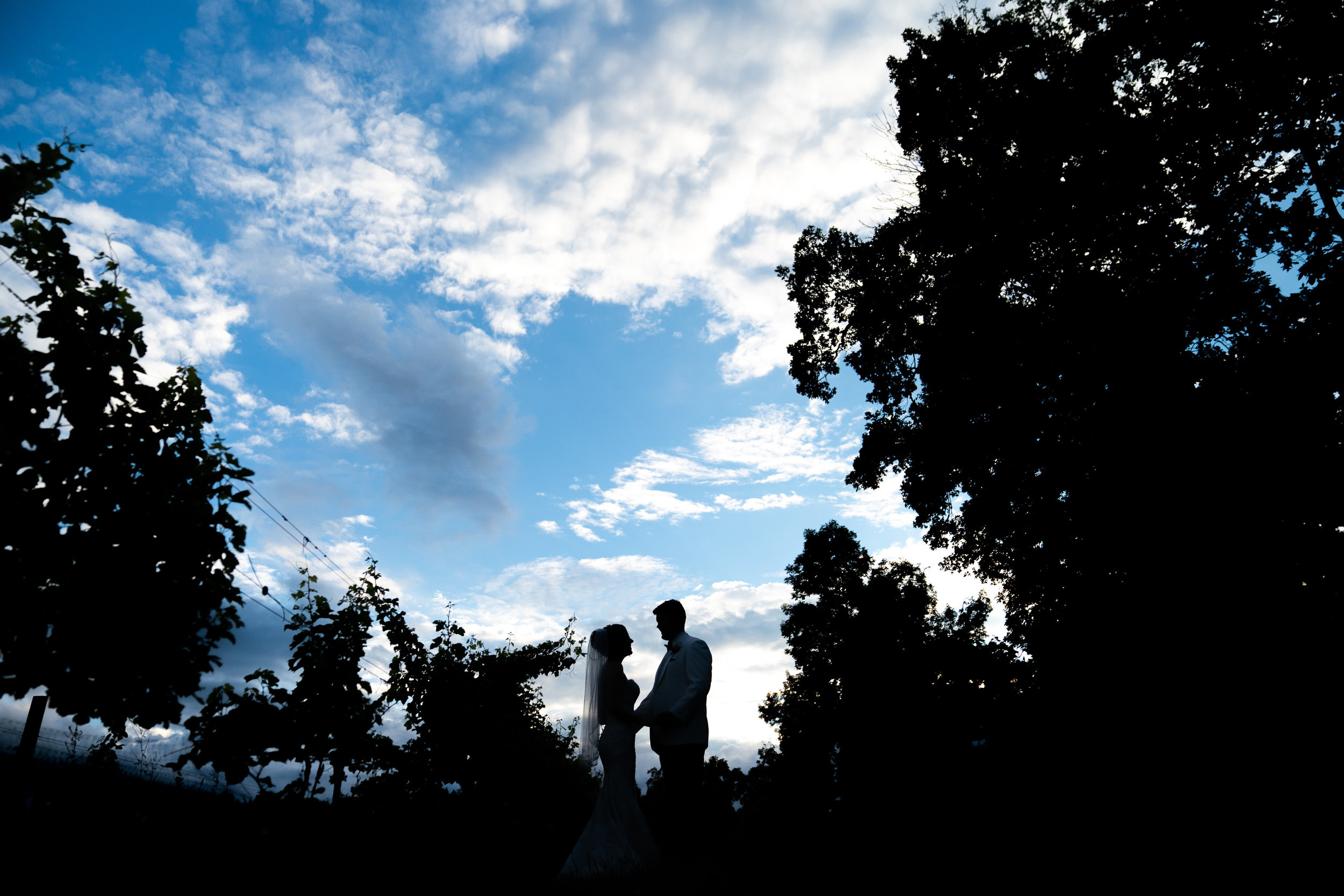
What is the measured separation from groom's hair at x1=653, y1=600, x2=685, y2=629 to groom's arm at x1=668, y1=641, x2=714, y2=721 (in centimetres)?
39

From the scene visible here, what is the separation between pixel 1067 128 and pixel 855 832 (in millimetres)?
15529

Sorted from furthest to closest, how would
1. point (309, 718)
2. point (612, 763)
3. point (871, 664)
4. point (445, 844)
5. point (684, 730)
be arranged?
point (871, 664) → point (309, 718) → point (612, 763) → point (684, 730) → point (445, 844)

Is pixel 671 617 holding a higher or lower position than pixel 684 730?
higher

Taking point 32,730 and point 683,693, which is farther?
point 683,693

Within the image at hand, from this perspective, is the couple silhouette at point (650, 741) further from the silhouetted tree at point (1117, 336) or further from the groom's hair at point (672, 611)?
the silhouetted tree at point (1117, 336)

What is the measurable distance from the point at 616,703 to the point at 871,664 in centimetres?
2458

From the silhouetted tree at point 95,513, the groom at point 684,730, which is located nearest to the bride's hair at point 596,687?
the groom at point 684,730

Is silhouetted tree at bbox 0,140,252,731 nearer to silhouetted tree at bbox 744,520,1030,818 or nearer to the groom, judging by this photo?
the groom

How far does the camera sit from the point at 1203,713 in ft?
35.1

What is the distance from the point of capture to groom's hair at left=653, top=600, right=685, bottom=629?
690cm

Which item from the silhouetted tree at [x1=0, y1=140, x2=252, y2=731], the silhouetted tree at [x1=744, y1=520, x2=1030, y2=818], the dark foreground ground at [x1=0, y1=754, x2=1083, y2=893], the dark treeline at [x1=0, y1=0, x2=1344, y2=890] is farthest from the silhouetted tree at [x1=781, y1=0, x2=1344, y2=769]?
the silhouetted tree at [x1=0, y1=140, x2=252, y2=731]

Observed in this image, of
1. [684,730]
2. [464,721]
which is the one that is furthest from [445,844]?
[464,721]

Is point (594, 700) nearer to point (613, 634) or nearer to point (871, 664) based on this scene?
point (613, 634)

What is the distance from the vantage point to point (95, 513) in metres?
5.09
